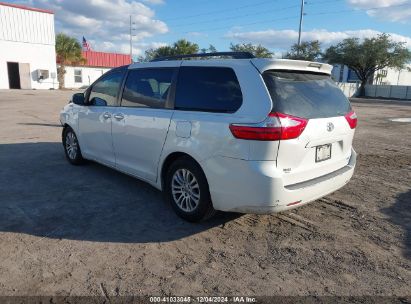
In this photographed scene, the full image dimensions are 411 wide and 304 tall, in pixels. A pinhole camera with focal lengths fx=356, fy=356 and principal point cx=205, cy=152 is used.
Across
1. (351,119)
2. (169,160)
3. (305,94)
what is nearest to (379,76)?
(351,119)

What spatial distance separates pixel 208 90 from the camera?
3.92m

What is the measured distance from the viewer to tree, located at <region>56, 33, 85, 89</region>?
43.1 m

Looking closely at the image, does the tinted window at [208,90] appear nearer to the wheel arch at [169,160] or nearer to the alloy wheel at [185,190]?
the wheel arch at [169,160]

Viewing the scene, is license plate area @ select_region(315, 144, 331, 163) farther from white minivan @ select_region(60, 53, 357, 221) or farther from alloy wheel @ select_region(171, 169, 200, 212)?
alloy wheel @ select_region(171, 169, 200, 212)

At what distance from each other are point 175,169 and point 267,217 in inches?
50.9

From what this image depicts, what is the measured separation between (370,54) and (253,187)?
187ft

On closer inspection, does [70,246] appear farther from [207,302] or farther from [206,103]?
[206,103]

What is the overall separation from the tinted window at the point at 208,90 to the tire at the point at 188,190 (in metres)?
0.65

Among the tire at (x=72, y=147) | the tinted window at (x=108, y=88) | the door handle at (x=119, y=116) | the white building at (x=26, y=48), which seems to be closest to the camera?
the door handle at (x=119, y=116)

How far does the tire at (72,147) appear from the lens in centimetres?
649

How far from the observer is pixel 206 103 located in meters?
3.88

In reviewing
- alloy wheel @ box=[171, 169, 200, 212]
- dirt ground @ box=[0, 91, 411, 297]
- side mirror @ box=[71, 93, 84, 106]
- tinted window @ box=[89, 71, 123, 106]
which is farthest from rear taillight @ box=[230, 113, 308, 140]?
side mirror @ box=[71, 93, 84, 106]

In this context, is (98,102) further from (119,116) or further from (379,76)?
(379,76)

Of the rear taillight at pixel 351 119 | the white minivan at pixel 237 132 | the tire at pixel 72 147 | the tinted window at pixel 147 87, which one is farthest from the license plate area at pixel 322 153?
the tire at pixel 72 147
